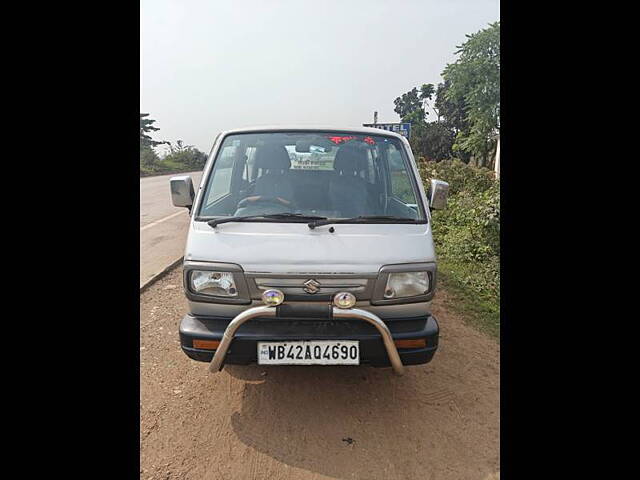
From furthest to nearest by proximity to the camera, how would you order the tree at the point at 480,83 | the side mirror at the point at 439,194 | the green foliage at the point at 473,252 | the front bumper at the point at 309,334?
the tree at the point at 480,83
the green foliage at the point at 473,252
the side mirror at the point at 439,194
the front bumper at the point at 309,334

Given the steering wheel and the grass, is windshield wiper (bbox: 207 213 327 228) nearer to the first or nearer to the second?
the steering wheel

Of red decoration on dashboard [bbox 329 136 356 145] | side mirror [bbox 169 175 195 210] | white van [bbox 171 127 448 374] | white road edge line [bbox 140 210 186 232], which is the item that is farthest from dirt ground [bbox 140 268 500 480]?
white road edge line [bbox 140 210 186 232]

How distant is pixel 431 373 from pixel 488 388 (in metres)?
0.41

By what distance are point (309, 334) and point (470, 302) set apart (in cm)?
278

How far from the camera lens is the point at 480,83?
44.7 feet

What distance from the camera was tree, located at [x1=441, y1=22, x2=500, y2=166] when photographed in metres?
13.3

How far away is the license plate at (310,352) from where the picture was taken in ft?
7.57

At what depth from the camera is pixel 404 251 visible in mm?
2484

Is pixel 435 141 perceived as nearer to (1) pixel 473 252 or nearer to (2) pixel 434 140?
(2) pixel 434 140

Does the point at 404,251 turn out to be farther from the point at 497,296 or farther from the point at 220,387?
the point at 497,296

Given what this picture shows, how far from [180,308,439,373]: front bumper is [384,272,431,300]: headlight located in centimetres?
17

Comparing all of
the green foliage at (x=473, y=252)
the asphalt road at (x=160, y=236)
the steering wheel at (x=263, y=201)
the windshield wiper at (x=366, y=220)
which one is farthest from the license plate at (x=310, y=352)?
the asphalt road at (x=160, y=236)

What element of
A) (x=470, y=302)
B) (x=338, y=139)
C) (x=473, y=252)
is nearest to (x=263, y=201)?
(x=338, y=139)

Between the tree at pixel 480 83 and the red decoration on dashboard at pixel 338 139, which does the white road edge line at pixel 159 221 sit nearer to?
the red decoration on dashboard at pixel 338 139
